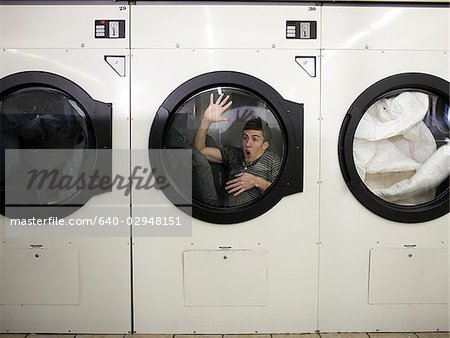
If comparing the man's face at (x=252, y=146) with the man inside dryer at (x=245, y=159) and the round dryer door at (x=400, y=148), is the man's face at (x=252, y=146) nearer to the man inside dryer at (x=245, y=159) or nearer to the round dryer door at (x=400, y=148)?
the man inside dryer at (x=245, y=159)

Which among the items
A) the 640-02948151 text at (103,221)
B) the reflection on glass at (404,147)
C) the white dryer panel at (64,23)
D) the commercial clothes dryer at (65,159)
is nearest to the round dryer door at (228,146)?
the 640-02948151 text at (103,221)

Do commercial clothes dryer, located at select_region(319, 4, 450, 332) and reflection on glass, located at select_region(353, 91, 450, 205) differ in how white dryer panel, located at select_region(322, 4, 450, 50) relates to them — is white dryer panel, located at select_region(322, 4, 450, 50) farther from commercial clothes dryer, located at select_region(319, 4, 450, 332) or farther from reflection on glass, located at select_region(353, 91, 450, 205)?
reflection on glass, located at select_region(353, 91, 450, 205)

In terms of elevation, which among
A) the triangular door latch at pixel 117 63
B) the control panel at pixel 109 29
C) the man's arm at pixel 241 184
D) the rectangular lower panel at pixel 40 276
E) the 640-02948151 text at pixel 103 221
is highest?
the control panel at pixel 109 29

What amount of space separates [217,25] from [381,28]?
0.83m

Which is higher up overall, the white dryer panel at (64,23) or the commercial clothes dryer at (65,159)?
the white dryer panel at (64,23)

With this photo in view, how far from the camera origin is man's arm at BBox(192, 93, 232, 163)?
86.9 inches

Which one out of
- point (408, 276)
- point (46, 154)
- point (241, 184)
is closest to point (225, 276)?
point (241, 184)

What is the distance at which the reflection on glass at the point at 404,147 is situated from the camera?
2.23m

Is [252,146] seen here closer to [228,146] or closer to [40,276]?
[228,146]

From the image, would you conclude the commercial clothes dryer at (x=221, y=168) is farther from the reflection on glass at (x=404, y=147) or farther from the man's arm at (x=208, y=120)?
the reflection on glass at (x=404, y=147)

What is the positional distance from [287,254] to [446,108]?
3.69 feet

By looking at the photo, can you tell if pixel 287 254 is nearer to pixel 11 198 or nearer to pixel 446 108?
pixel 446 108

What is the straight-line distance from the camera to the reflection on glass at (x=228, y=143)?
2.21m

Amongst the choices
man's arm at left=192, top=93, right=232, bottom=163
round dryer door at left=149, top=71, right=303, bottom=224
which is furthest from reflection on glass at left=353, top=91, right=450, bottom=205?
man's arm at left=192, top=93, right=232, bottom=163
